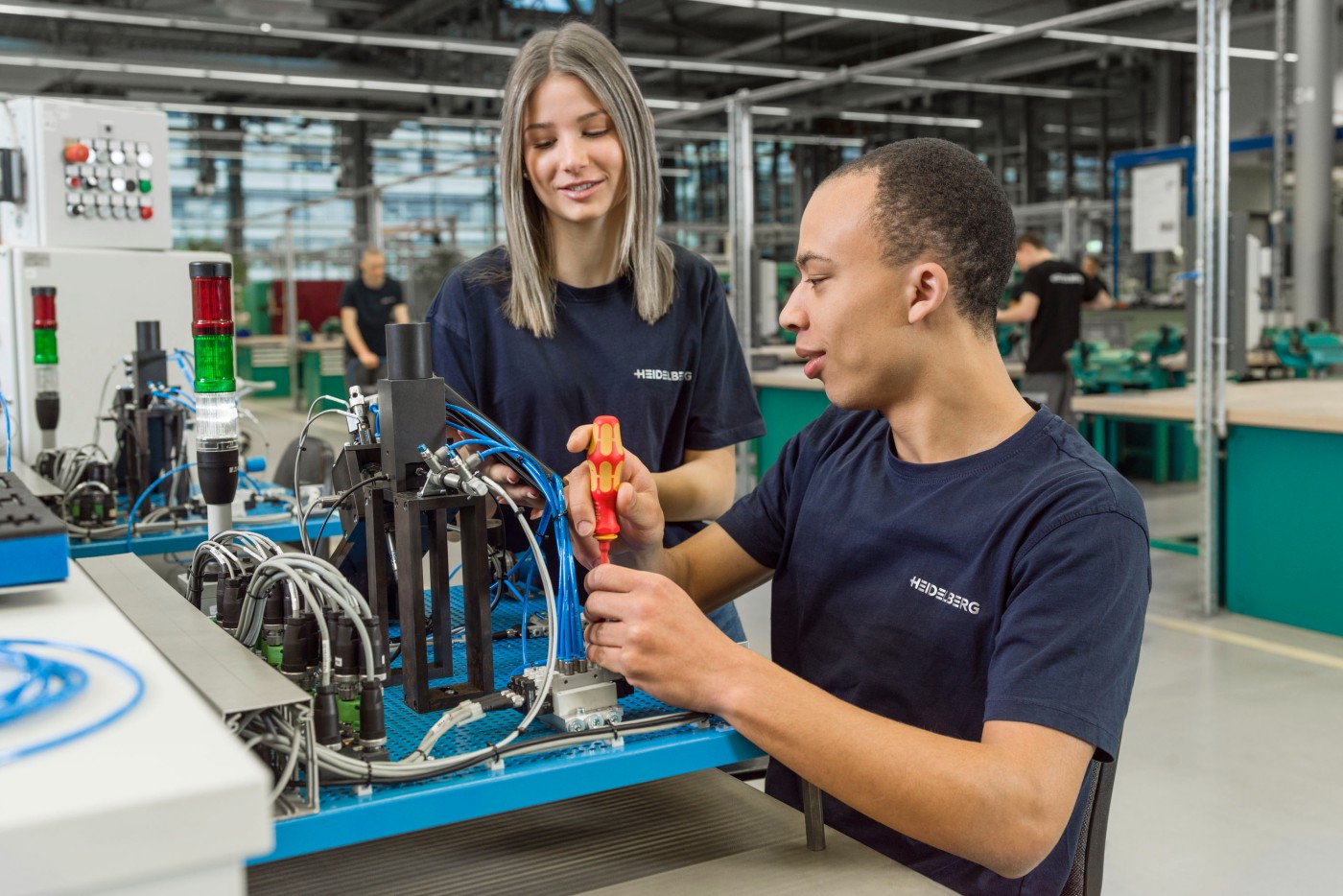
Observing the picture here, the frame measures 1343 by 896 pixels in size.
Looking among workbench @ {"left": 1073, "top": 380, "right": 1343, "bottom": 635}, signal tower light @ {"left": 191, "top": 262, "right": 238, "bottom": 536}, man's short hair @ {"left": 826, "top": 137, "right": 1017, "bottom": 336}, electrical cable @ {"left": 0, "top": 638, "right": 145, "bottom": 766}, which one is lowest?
workbench @ {"left": 1073, "top": 380, "right": 1343, "bottom": 635}

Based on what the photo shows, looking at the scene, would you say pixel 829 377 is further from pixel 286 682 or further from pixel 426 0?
pixel 426 0

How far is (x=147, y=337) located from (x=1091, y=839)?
212cm

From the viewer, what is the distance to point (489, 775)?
0.92 metres

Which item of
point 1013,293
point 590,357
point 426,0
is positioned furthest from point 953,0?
point 590,357

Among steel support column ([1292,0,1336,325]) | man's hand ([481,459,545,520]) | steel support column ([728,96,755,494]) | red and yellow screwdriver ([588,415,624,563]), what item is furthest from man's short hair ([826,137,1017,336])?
steel support column ([1292,0,1336,325])

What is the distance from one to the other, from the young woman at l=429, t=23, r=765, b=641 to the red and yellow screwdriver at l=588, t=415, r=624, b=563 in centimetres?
44

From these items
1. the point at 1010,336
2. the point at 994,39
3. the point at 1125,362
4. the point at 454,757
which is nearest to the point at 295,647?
the point at 454,757

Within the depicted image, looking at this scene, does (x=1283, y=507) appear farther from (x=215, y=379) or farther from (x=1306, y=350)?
(x=215, y=379)

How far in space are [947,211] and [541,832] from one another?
2.42 feet

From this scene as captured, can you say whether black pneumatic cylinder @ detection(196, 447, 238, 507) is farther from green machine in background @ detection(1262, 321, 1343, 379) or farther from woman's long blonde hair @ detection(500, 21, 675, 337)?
green machine in background @ detection(1262, 321, 1343, 379)

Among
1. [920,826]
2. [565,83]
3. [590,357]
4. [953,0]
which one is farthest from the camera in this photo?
[953,0]

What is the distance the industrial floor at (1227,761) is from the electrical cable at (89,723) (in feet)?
6.70

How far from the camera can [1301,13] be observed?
7734 millimetres

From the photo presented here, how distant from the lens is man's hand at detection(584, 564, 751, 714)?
102 centimetres
